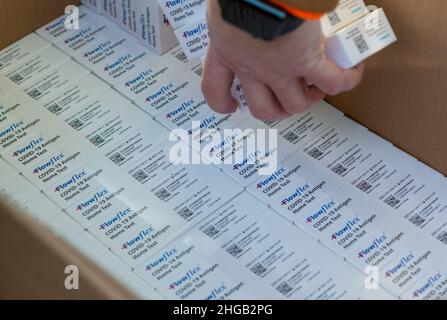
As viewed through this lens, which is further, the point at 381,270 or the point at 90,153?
the point at 90,153

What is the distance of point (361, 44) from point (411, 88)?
0.56 ft

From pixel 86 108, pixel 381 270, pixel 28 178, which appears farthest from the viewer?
pixel 86 108

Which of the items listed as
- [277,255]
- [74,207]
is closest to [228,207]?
[277,255]

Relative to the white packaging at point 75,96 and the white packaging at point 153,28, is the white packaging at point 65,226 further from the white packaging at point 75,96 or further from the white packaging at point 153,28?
the white packaging at point 153,28

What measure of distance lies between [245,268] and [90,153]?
303mm

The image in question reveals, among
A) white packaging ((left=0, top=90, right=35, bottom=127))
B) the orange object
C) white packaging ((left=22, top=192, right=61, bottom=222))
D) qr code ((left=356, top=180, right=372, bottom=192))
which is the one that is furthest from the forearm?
white packaging ((left=0, top=90, right=35, bottom=127))

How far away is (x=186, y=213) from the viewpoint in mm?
1221

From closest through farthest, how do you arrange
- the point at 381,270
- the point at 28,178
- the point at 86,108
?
1. the point at 381,270
2. the point at 28,178
3. the point at 86,108

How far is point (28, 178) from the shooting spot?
128 cm

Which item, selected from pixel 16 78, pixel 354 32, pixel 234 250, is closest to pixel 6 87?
pixel 16 78

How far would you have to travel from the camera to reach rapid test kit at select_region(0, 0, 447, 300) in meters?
1.14

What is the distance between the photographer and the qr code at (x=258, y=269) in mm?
1147

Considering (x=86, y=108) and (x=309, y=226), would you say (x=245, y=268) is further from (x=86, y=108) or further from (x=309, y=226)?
(x=86, y=108)

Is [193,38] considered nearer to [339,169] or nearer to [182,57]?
[182,57]
